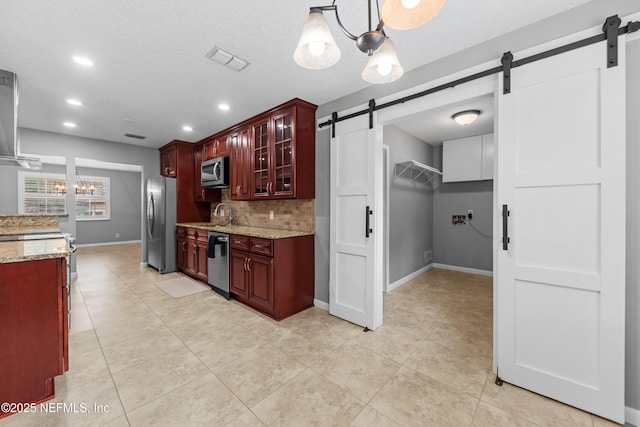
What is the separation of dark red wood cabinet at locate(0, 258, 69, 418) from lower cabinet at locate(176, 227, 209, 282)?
2.23 metres

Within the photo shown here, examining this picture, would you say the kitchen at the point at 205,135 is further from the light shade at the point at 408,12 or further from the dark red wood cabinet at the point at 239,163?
the light shade at the point at 408,12

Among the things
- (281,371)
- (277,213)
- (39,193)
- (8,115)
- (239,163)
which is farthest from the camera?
(39,193)

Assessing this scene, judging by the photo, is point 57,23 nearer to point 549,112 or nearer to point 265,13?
point 265,13

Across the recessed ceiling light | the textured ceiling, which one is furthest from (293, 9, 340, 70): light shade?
the recessed ceiling light

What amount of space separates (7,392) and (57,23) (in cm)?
242

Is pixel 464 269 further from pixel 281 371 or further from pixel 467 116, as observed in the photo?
pixel 281 371

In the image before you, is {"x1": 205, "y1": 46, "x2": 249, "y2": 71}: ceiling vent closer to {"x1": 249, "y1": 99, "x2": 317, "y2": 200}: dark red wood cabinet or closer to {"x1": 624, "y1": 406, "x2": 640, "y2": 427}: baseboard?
{"x1": 249, "y1": 99, "x2": 317, "y2": 200}: dark red wood cabinet

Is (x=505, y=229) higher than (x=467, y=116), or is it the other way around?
(x=467, y=116)

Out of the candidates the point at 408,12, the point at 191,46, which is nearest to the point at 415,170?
the point at 191,46

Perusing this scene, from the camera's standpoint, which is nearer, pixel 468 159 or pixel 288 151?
pixel 288 151

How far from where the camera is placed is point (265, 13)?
1702 millimetres

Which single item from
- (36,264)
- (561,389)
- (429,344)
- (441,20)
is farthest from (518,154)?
(36,264)

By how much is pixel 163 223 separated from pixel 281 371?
3906mm

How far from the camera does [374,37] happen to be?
3.39ft
